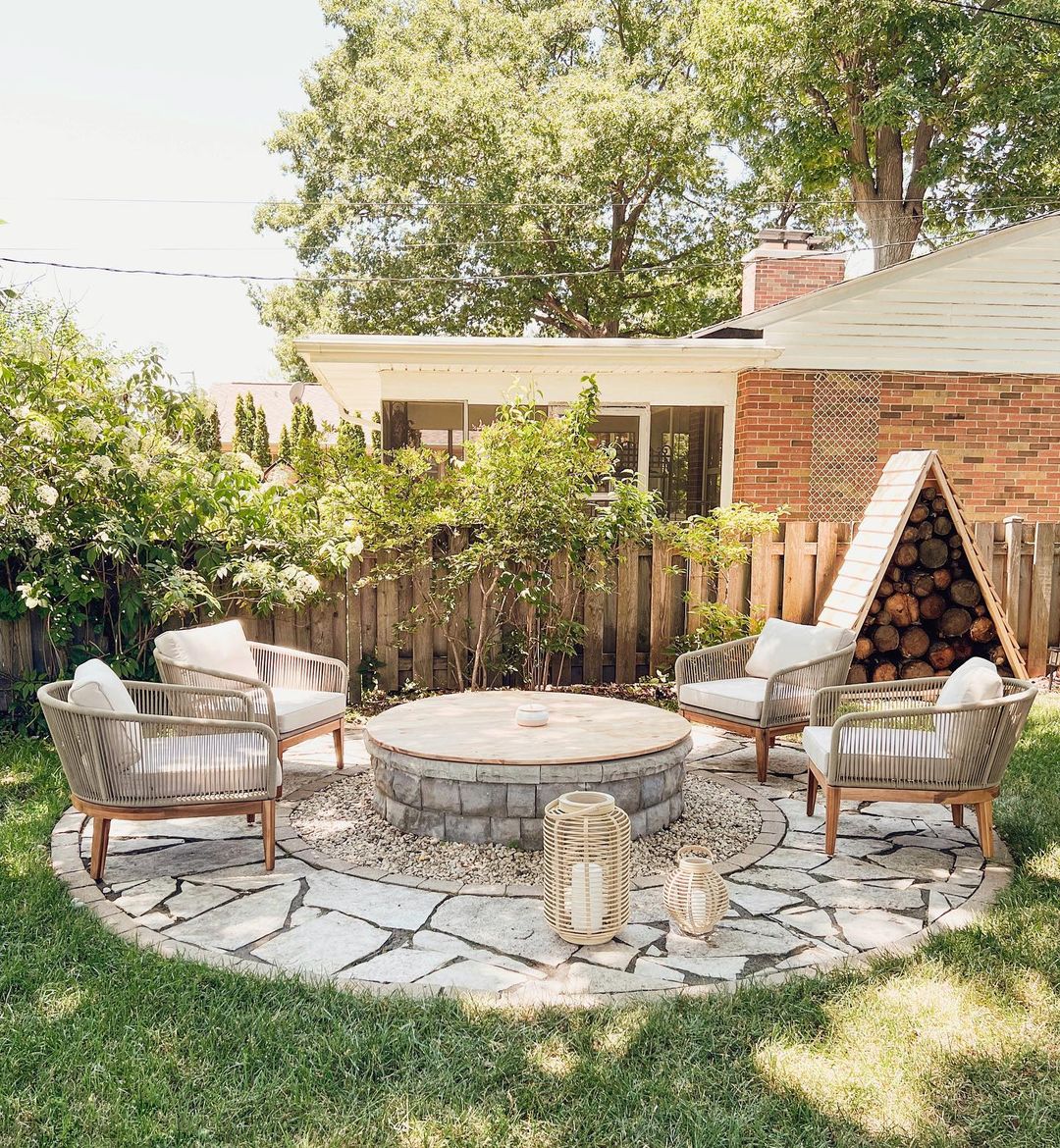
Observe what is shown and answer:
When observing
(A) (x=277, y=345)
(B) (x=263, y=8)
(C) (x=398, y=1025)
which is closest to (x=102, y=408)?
(C) (x=398, y=1025)

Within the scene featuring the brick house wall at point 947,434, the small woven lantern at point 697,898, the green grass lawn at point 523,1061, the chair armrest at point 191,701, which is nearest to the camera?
the green grass lawn at point 523,1061

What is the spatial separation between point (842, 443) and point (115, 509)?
8.21 m

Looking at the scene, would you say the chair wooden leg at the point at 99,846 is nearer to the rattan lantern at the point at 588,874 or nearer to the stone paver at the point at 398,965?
the stone paver at the point at 398,965

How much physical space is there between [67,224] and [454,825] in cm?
1857

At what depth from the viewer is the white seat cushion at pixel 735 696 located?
494cm

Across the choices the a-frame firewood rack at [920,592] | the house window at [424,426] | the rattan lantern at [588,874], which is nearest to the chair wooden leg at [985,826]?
the rattan lantern at [588,874]

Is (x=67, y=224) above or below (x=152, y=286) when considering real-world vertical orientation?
above

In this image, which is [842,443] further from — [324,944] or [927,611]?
[324,944]

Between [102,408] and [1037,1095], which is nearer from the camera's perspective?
[1037,1095]

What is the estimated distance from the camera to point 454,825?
399cm

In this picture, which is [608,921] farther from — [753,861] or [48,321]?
[48,321]

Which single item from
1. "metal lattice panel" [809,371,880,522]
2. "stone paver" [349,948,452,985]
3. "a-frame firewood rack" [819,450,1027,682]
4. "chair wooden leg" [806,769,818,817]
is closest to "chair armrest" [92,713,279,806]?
"stone paver" [349,948,452,985]

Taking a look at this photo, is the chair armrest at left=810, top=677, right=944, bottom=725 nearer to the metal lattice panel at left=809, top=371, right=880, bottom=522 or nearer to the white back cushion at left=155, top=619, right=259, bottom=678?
the white back cushion at left=155, top=619, right=259, bottom=678

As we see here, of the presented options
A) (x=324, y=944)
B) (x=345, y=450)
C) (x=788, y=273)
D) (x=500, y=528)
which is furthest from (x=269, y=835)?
(x=788, y=273)
